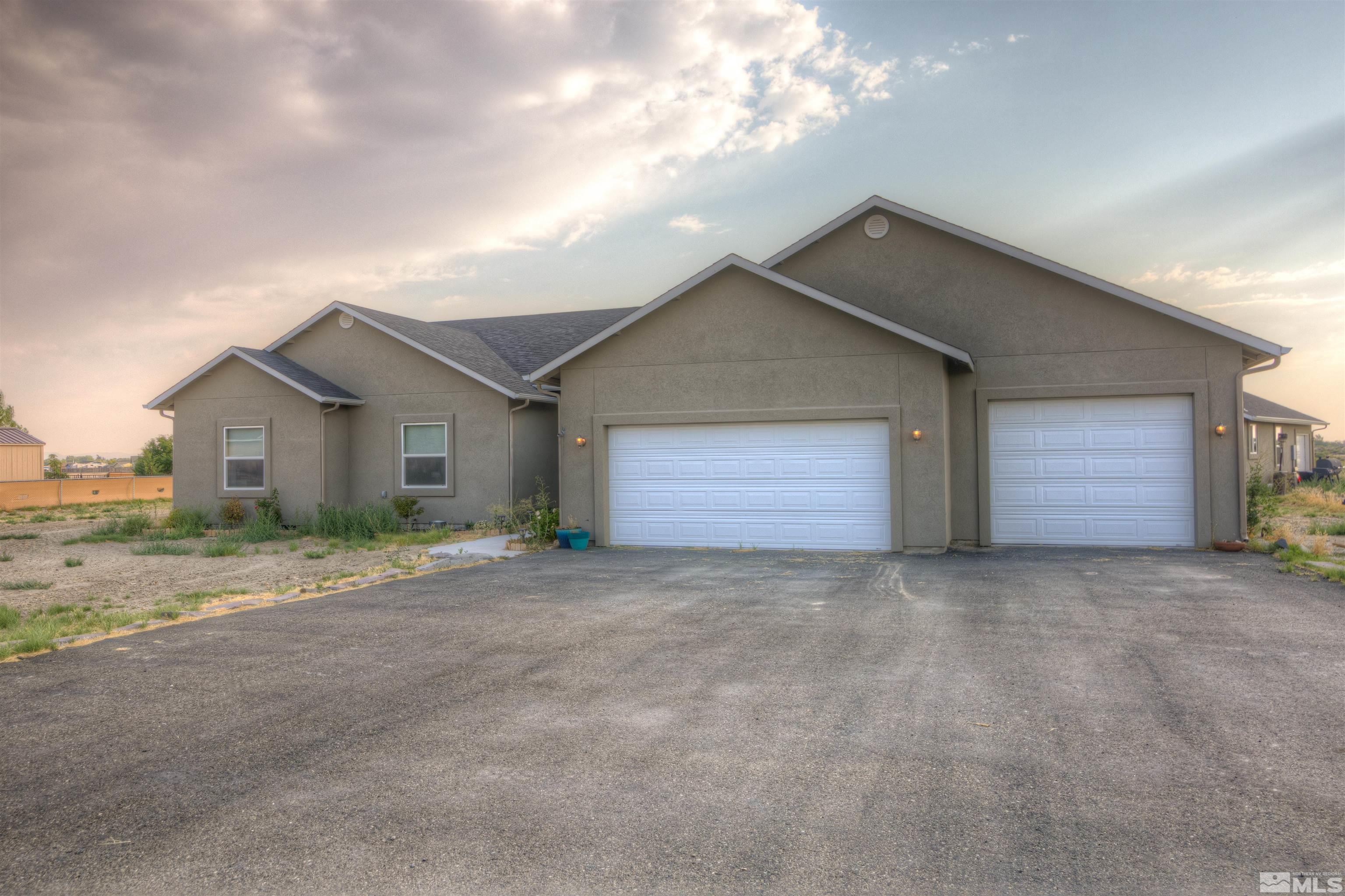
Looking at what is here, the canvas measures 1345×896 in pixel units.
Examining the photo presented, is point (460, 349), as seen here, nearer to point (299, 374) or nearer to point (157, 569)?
point (299, 374)

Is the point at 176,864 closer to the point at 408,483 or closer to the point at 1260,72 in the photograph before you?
the point at 408,483

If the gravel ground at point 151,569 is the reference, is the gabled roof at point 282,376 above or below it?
above

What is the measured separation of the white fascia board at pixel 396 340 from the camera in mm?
16672

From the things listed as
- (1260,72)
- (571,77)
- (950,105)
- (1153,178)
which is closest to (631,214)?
(571,77)

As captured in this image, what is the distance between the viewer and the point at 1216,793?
3717 mm

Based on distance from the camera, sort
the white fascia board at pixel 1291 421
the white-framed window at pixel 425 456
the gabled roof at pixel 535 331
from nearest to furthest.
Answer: the white-framed window at pixel 425 456, the gabled roof at pixel 535 331, the white fascia board at pixel 1291 421

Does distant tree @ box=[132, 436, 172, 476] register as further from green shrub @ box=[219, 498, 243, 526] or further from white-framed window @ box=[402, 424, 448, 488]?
Answer: white-framed window @ box=[402, 424, 448, 488]

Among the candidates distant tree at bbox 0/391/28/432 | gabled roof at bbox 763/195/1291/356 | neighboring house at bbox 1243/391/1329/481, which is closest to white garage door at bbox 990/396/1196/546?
gabled roof at bbox 763/195/1291/356

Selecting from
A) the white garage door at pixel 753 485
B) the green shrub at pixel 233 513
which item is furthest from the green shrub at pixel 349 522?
the white garage door at pixel 753 485

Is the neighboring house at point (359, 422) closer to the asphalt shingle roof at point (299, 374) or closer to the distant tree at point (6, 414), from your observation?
the asphalt shingle roof at point (299, 374)

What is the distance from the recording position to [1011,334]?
546 inches

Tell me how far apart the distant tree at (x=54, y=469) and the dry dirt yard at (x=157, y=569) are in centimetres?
3761

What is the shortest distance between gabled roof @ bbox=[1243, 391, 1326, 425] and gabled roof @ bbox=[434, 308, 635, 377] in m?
20.6

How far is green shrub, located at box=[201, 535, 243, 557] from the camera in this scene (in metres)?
13.5
